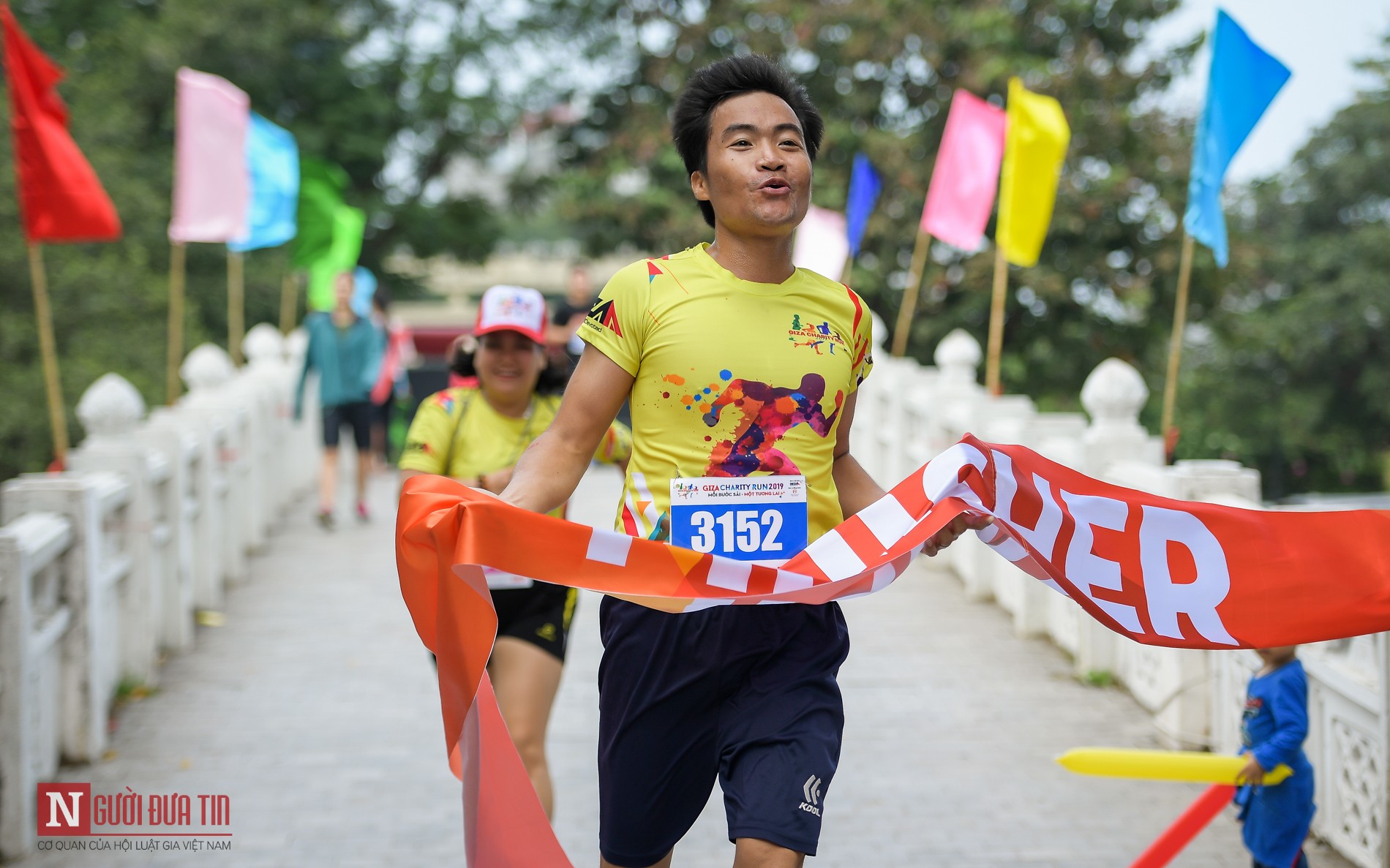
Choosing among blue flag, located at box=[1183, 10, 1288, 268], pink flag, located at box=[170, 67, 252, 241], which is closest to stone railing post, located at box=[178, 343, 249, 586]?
pink flag, located at box=[170, 67, 252, 241]

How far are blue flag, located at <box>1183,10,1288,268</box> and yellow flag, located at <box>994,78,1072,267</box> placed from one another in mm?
2697

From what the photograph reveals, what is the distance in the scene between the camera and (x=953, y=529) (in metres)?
3.07

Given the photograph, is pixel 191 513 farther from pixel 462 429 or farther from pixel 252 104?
pixel 252 104

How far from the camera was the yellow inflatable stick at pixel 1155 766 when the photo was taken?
3971mm

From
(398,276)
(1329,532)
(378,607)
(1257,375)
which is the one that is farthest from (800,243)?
(1257,375)

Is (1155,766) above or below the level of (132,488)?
below

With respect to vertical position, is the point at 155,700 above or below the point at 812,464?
below

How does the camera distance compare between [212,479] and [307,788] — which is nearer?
[307,788]

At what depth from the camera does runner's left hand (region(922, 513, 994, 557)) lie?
10.0 ft

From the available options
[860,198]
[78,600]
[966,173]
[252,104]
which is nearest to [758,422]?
[78,600]

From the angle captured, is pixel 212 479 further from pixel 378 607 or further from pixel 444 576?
pixel 444 576

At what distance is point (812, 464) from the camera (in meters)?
3.01

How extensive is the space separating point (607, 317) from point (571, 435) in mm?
273

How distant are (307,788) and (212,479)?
387 centimetres
